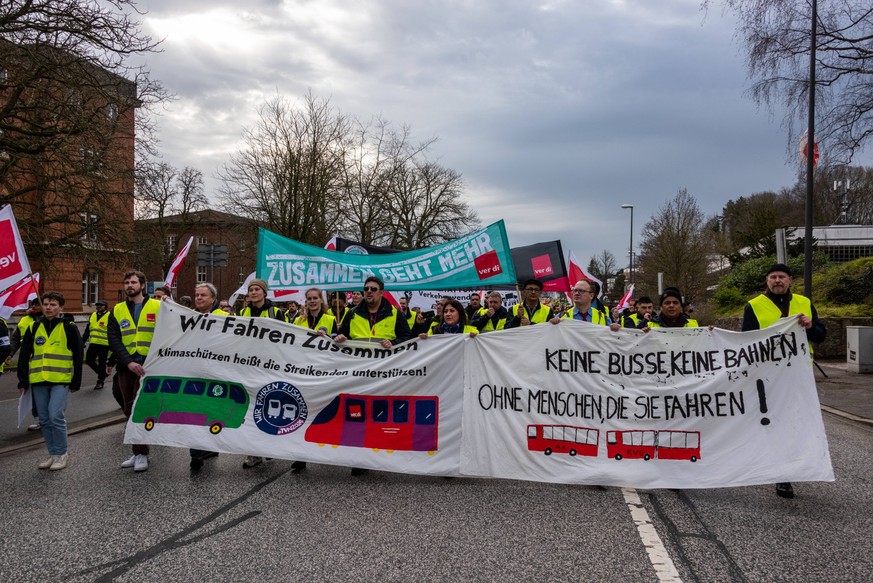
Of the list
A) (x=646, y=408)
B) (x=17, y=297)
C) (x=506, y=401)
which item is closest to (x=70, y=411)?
(x=17, y=297)

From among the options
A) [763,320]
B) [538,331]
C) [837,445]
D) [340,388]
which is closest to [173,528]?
[340,388]

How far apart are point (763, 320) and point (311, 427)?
4.39 meters

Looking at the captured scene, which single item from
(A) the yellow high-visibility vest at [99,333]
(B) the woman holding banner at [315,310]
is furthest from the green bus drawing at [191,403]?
(A) the yellow high-visibility vest at [99,333]

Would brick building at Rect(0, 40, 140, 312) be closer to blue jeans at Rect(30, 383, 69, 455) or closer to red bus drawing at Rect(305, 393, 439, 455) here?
blue jeans at Rect(30, 383, 69, 455)

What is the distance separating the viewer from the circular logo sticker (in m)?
5.87

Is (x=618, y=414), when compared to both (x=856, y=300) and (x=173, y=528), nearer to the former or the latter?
(x=173, y=528)

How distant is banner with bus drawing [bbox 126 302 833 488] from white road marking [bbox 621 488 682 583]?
0.25 meters

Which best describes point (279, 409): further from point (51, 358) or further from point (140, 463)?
point (51, 358)

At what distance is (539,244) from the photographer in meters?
10.6

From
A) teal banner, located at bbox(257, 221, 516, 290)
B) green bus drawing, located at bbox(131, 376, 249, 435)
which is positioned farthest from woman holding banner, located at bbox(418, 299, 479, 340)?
green bus drawing, located at bbox(131, 376, 249, 435)

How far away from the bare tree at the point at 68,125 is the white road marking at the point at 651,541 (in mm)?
13362

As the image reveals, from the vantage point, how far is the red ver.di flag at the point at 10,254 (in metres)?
6.59

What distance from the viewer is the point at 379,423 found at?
575 centimetres

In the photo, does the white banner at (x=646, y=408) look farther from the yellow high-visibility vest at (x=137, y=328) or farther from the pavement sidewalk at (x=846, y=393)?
the pavement sidewalk at (x=846, y=393)
